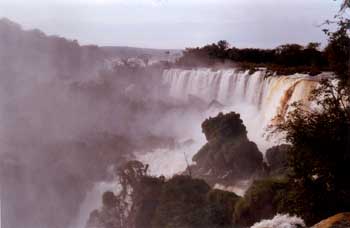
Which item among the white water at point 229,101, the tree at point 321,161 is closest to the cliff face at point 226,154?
the white water at point 229,101

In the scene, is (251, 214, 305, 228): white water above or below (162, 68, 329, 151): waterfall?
below

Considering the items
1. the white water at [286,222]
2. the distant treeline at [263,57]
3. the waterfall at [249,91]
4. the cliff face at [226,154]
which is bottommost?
the cliff face at [226,154]

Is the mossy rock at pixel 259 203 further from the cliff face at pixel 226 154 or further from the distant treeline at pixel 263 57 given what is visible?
the distant treeline at pixel 263 57

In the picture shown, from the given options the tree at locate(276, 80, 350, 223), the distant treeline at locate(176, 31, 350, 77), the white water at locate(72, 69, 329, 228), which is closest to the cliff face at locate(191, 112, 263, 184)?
the white water at locate(72, 69, 329, 228)

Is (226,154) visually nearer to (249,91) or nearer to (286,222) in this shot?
(249,91)

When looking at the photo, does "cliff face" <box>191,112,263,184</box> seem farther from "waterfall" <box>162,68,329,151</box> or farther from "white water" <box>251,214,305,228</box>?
"white water" <box>251,214,305,228</box>
